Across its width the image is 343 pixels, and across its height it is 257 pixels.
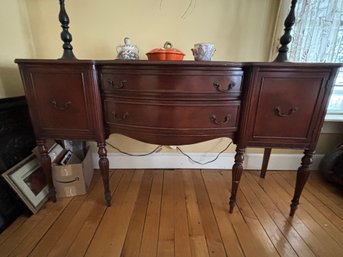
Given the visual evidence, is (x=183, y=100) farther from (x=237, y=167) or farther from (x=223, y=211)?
(x=223, y=211)

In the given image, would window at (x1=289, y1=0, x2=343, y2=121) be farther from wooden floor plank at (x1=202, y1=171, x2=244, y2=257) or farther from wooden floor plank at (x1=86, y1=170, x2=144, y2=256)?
wooden floor plank at (x1=86, y1=170, x2=144, y2=256)

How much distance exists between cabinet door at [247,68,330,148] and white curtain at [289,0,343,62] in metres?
0.51

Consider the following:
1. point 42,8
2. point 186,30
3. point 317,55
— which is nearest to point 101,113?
point 186,30

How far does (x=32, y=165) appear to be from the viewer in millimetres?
1171

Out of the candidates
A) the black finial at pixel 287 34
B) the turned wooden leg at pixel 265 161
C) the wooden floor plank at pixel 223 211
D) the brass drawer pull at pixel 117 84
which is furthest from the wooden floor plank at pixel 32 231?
the black finial at pixel 287 34

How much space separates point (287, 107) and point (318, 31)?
73 centimetres

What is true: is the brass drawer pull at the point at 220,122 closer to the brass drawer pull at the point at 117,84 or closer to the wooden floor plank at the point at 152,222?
the brass drawer pull at the point at 117,84

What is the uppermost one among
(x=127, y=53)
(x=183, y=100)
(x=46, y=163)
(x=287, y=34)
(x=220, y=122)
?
(x=287, y=34)

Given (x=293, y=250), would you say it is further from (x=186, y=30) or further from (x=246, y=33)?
(x=186, y=30)

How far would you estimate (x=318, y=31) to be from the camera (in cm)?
121

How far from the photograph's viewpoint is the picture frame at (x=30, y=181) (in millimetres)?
1026

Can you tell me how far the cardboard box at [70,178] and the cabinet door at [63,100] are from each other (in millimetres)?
255

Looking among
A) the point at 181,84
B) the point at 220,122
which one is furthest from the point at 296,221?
the point at 181,84

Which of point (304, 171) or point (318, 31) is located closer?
point (304, 171)
